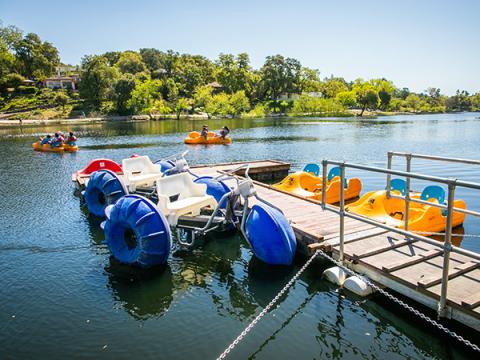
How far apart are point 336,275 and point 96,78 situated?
85.8 m

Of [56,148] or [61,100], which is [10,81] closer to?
[61,100]

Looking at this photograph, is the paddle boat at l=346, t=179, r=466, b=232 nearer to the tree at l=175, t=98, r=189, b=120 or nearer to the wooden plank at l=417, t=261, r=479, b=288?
the wooden plank at l=417, t=261, r=479, b=288

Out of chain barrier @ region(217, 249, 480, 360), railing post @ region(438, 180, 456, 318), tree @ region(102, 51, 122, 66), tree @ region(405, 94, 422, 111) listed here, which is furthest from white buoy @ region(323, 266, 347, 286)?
tree @ region(405, 94, 422, 111)

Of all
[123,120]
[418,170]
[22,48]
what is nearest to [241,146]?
[418,170]

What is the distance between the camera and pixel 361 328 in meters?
6.21

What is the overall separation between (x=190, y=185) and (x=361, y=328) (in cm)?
606

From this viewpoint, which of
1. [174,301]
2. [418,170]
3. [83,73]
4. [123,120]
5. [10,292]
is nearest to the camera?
[174,301]

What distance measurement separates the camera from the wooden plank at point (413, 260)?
21.8ft

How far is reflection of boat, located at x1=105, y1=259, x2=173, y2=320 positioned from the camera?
7039 mm

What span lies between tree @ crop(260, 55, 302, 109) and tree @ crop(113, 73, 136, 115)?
31470 mm

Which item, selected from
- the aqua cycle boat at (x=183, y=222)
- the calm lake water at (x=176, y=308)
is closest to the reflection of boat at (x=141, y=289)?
the calm lake water at (x=176, y=308)

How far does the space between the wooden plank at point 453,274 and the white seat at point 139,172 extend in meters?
9.49

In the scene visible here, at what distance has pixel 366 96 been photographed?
338ft

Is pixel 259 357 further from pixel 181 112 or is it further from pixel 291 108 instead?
pixel 291 108
